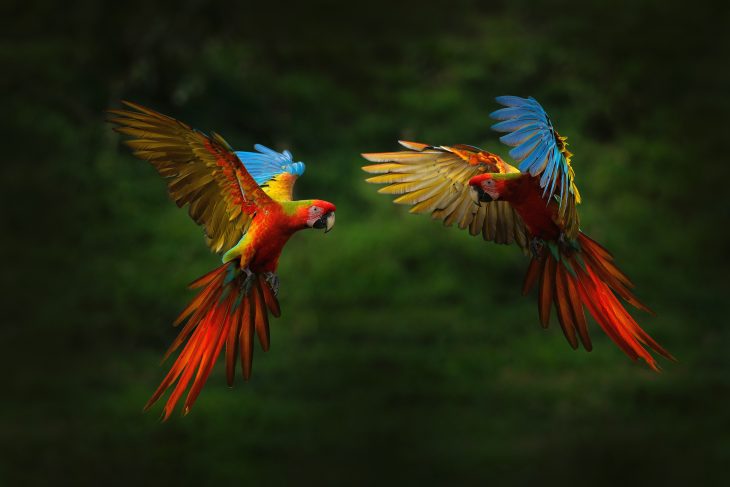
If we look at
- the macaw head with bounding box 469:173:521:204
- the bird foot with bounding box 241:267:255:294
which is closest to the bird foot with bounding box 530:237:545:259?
the macaw head with bounding box 469:173:521:204

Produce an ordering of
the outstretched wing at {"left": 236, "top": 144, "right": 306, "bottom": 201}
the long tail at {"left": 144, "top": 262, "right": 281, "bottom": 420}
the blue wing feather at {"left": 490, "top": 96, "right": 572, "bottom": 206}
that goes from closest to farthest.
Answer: the blue wing feather at {"left": 490, "top": 96, "right": 572, "bottom": 206} → the long tail at {"left": 144, "top": 262, "right": 281, "bottom": 420} → the outstretched wing at {"left": 236, "top": 144, "right": 306, "bottom": 201}

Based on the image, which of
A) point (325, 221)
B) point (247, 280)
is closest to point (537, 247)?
point (325, 221)

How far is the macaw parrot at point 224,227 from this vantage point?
148 centimetres

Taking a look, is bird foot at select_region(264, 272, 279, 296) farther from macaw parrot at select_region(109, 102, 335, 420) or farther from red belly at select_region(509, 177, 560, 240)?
red belly at select_region(509, 177, 560, 240)

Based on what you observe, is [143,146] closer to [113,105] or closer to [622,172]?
[113,105]

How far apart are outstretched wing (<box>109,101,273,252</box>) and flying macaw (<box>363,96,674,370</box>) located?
0.62 ft

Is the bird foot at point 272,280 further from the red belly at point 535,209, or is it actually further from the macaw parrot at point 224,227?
the red belly at point 535,209

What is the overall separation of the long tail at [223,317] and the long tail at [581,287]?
382 mm

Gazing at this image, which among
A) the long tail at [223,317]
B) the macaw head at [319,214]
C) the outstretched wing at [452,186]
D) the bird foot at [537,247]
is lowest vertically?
the long tail at [223,317]

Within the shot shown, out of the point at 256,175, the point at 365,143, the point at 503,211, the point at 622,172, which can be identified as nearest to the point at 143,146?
the point at 256,175

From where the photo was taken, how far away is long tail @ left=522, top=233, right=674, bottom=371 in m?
1.48

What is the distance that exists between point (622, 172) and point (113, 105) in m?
2.65

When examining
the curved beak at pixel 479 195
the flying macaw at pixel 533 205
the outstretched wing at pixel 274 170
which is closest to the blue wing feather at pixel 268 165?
the outstretched wing at pixel 274 170

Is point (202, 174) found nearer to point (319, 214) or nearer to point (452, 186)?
point (319, 214)
